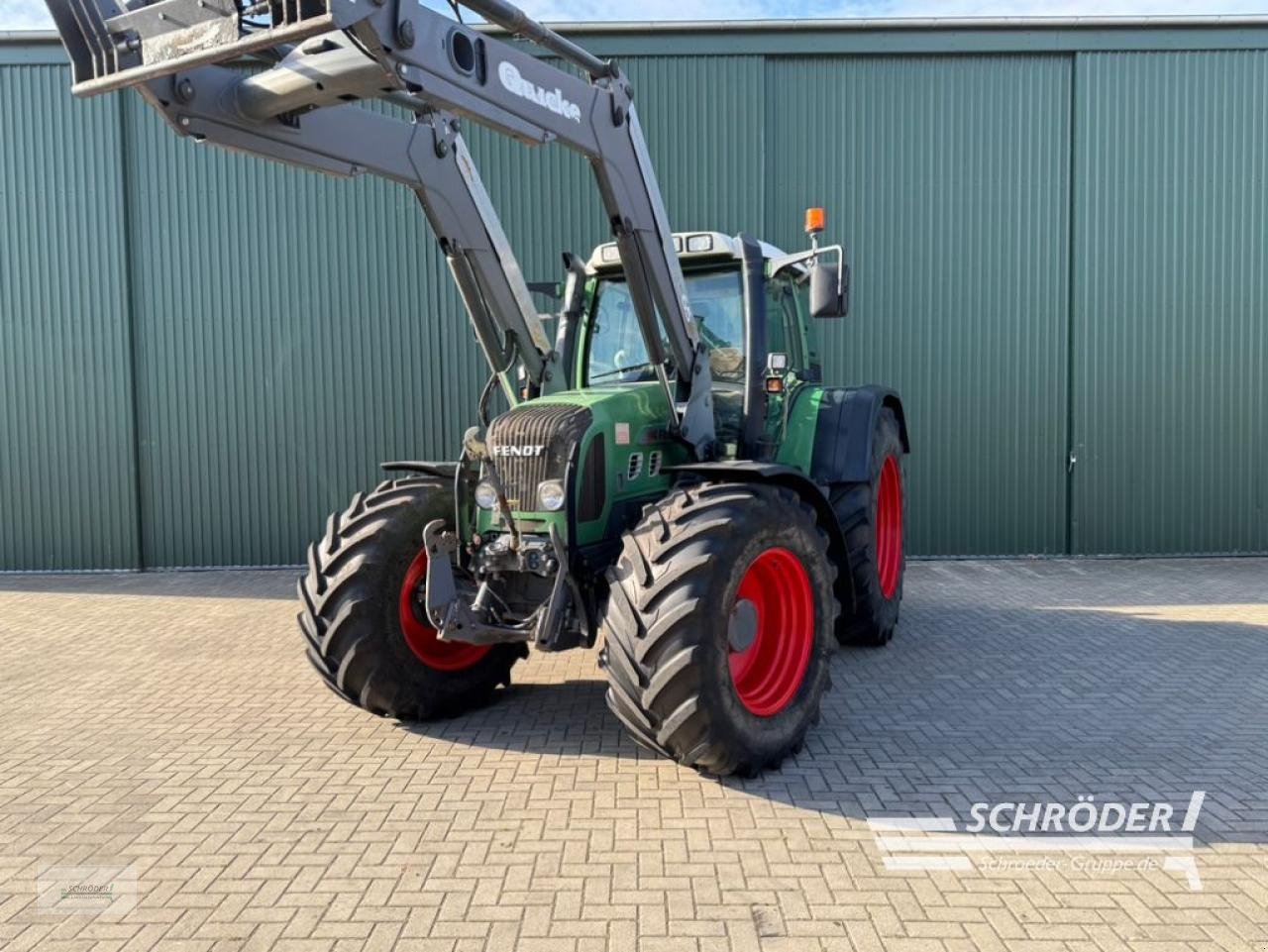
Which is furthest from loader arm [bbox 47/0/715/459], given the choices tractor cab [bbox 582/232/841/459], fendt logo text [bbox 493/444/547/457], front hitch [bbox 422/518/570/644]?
front hitch [bbox 422/518/570/644]

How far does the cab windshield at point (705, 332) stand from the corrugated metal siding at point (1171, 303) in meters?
5.98

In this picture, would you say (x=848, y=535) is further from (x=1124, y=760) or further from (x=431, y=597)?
(x=431, y=597)

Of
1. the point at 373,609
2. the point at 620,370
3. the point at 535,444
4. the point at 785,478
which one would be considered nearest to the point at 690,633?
the point at 785,478

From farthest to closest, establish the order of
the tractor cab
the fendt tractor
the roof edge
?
the roof edge < the tractor cab < the fendt tractor

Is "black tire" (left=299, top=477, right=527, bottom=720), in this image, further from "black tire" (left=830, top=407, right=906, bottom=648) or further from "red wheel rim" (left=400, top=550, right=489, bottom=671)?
"black tire" (left=830, top=407, right=906, bottom=648)

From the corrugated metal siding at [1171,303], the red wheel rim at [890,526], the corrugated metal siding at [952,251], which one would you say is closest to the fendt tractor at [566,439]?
the red wheel rim at [890,526]

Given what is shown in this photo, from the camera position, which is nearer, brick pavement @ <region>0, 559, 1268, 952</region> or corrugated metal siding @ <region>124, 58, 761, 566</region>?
brick pavement @ <region>0, 559, 1268, 952</region>

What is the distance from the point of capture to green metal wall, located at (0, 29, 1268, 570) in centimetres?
928

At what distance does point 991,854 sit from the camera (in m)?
3.12

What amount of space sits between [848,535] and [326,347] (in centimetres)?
636

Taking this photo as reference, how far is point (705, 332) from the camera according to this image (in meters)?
5.29

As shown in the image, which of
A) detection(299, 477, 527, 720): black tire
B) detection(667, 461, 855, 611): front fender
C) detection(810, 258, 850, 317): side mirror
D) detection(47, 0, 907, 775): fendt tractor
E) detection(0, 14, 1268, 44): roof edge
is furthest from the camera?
detection(0, 14, 1268, 44): roof edge

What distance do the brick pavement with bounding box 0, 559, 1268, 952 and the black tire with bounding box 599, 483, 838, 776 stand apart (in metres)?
0.24

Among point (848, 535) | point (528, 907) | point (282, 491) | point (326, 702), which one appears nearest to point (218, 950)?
point (528, 907)
